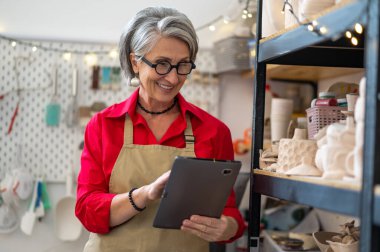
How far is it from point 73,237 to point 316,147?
2.41 metres

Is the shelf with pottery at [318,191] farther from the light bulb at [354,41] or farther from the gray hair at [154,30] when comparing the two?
the gray hair at [154,30]

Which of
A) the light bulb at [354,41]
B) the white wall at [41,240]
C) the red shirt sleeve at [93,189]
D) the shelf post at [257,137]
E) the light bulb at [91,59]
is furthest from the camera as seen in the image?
the light bulb at [91,59]

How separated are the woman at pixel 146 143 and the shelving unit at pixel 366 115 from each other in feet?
0.72

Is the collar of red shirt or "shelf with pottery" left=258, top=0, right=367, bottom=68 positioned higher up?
"shelf with pottery" left=258, top=0, right=367, bottom=68

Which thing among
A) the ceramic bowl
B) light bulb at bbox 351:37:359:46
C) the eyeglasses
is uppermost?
light bulb at bbox 351:37:359:46

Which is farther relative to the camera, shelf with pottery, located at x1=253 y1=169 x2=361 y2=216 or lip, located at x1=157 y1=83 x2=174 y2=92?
lip, located at x1=157 y1=83 x2=174 y2=92

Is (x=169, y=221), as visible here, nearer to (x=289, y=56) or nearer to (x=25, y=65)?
(x=289, y=56)

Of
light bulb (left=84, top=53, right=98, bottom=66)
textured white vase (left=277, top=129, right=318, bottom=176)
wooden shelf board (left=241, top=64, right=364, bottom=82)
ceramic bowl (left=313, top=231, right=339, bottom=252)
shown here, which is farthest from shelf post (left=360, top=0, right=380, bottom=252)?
light bulb (left=84, top=53, right=98, bottom=66)

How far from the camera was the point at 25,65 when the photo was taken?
3.67m

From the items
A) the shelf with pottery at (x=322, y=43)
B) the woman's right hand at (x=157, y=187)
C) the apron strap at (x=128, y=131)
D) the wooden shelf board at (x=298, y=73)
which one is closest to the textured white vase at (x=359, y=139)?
the shelf with pottery at (x=322, y=43)

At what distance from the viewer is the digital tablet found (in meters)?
1.60

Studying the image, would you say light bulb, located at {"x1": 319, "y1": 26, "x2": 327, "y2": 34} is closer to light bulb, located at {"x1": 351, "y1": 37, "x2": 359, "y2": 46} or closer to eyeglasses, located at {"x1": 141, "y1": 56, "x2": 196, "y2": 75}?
light bulb, located at {"x1": 351, "y1": 37, "x2": 359, "y2": 46}

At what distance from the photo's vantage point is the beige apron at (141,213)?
193 centimetres

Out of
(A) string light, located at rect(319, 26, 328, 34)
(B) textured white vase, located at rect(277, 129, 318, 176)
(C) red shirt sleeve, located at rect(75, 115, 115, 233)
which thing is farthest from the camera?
(C) red shirt sleeve, located at rect(75, 115, 115, 233)
